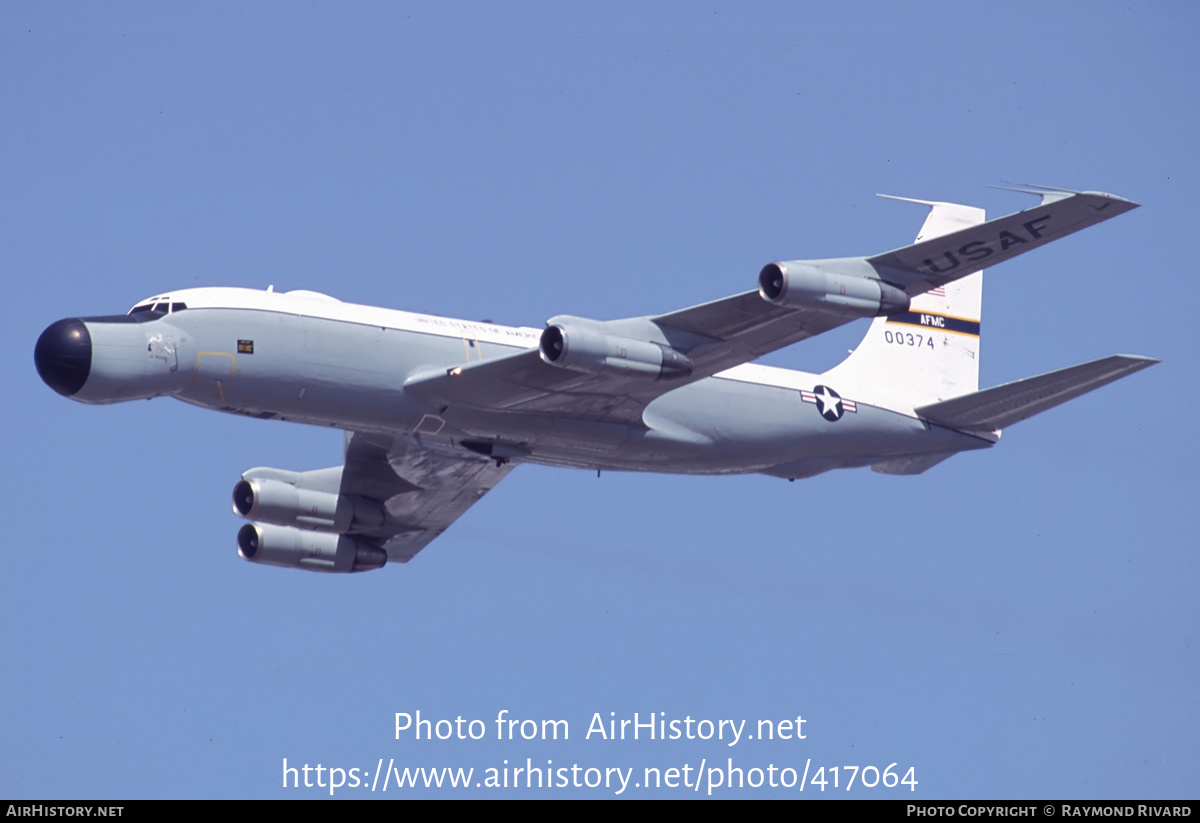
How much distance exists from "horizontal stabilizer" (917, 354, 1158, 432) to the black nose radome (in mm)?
22057

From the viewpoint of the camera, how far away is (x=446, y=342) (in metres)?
41.4

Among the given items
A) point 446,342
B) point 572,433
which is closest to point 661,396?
point 572,433

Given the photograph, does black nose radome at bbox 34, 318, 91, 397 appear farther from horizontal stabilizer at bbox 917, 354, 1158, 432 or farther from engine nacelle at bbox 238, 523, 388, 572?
horizontal stabilizer at bbox 917, 354, 1158, 432

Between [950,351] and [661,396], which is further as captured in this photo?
[950,351]

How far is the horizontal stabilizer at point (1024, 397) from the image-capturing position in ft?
137

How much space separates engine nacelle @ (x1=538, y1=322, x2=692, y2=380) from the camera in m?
38.6

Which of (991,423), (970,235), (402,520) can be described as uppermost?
(970,235)

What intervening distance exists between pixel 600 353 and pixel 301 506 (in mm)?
12327

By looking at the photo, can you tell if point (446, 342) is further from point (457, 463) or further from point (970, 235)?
point (970, 235)

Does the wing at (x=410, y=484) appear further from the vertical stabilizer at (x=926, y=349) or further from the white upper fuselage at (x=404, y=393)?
the vertical stabilizer at (x=926, y=349)

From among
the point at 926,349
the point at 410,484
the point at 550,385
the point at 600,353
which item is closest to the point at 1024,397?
the point at 926,349

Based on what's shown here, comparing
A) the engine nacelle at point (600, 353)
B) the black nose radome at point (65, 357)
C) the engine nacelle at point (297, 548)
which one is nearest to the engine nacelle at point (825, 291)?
the engine nacelle at point (600, 353)

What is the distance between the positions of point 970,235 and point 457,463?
16.1 meters

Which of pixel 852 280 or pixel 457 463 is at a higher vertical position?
pixel 852 280
